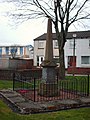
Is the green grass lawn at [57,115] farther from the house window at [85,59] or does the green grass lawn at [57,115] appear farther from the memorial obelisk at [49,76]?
the house window at [85,59]

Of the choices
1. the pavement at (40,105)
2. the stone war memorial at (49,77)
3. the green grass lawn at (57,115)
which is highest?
the stone war memorial at (49,77)

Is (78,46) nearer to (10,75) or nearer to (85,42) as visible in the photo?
(85,42)

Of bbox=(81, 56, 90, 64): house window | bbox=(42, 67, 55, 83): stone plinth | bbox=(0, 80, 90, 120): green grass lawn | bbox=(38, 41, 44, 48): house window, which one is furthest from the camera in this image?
bbox=(38, 41, 44, 48): house window

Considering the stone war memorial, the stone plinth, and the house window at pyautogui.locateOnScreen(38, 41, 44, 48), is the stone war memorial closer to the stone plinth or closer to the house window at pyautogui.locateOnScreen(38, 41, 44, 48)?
the stone plinth

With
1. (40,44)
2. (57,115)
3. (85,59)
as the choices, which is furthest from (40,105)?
(40,44)

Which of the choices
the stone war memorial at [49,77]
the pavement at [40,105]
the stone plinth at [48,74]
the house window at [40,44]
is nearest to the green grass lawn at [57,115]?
the pavement at [40,105]

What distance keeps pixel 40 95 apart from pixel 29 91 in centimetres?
128

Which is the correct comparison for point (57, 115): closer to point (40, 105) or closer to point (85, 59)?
point (40, 105)

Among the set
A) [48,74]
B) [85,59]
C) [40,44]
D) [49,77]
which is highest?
[40,44]

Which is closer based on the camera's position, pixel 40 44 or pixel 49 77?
pixel 49 77

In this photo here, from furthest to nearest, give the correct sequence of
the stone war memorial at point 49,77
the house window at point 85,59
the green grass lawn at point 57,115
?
the house window at point 85,59 → the stone war memorial at point 49,77 → the green grass lawn at point 57,115

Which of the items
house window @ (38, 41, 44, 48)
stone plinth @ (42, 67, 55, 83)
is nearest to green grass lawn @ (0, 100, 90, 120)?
stone plinth @ (42, 67, 55, 83)

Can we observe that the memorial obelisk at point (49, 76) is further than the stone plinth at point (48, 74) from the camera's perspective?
No

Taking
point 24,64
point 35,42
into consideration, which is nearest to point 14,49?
point 35,42
